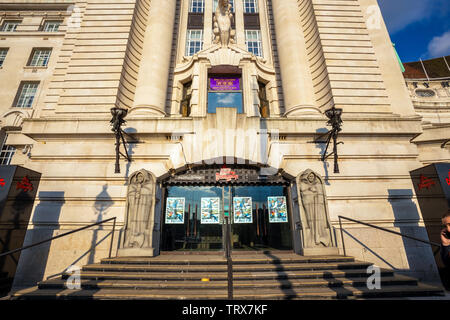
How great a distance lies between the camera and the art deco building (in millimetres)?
8328

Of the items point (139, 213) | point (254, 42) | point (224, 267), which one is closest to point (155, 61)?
point (254, 42)

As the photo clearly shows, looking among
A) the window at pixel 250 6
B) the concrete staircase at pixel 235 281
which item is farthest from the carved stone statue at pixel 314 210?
the window at pixel 250 6

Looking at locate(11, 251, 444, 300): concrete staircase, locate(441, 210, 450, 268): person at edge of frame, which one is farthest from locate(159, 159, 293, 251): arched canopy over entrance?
locate(441, 210, 450, 268): person at edge of frame

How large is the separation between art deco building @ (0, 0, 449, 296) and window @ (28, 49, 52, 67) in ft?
20.1

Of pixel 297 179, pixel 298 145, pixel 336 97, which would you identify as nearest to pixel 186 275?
pixel 297 179

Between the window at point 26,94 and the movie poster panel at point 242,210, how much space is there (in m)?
17.2

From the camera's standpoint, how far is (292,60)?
1232 centimetres

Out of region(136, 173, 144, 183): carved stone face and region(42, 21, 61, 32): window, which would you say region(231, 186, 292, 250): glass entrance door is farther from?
region(42, 21, 61, 32): window

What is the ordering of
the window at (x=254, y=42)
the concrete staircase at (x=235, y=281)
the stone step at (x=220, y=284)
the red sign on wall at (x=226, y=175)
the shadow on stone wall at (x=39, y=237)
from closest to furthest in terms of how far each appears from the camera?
the concrete staircase at (x=235, y=281) < the stone step at (x=220, y=284) < the shadow on stone wall at (x=39, y=237) < the red sign on wall at (x=226, y=175) < the window at (x=254, y=42)

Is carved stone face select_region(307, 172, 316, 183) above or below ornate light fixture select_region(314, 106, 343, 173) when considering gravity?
below

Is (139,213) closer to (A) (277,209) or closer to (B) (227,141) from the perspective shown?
(B) (227,141)

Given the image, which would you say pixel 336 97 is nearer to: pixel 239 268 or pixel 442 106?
pixel 239 268

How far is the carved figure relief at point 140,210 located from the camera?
786 centimetres

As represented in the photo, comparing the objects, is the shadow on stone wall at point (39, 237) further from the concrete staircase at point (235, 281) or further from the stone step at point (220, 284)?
the stone step at point (220, 284)
